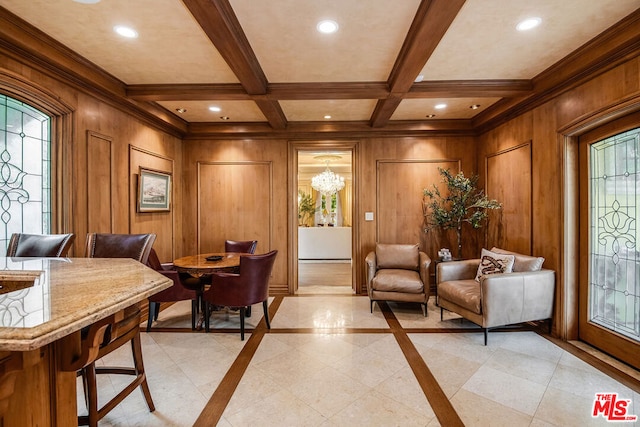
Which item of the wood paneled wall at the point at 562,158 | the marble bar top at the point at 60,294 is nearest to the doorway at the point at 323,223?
the wood paneled wall at the point at 562,158

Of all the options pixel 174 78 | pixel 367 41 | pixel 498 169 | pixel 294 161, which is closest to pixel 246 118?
pixel 294 161

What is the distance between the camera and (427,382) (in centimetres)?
230

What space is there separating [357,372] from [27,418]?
79.9 inches

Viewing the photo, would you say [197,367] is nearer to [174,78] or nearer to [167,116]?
[174,78]

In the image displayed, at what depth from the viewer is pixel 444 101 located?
3.84 metres

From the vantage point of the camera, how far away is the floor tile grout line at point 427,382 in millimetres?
1915

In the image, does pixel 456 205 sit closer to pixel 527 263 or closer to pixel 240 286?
pixel 527 263

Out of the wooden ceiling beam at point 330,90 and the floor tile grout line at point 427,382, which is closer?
the floor tile grout line at point 427,382

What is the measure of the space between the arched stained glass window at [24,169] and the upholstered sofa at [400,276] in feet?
11.4

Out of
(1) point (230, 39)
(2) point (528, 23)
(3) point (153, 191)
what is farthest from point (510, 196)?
(3) point (153, 191)

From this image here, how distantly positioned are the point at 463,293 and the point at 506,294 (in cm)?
40

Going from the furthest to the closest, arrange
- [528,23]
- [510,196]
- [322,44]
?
[510,196], [322,44], [528,23]

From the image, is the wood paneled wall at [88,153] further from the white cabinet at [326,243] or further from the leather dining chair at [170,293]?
the white cabinet at [326,243]

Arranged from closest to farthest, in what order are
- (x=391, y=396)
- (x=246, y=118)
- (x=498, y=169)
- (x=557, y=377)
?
(x=391, y=396), (x=557, y=377), (x=498, y=169), (x=246, y=118)
